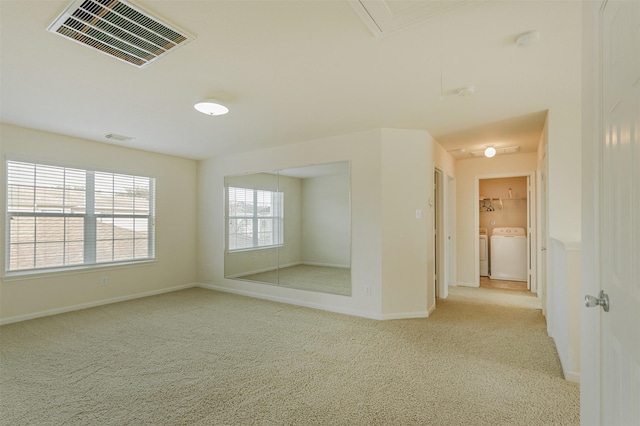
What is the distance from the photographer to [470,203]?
5723 millimetres

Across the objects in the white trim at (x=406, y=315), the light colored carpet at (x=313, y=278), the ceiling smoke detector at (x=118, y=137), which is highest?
the ceiling smoke detector at (x=118, y=137)

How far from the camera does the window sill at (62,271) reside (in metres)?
3.78

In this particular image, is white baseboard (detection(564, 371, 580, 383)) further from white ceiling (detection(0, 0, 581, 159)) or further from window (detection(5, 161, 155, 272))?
window (detection(5, 161, 155, 272))

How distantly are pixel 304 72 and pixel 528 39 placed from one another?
1.50 m

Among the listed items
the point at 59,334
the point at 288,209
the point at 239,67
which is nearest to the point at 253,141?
the point at 288,209

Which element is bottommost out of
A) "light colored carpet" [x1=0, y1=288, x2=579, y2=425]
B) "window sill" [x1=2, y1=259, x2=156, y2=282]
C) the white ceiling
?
"light colored carpet" [x1=0, y1=288, x2=579, y2=425]

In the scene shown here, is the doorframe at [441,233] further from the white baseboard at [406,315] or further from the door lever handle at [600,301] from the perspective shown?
the door lever handle at [600,301]

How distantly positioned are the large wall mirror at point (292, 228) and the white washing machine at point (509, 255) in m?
3.83

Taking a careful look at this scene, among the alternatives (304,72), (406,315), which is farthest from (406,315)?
(304,72)

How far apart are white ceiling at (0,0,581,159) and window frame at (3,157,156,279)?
70cm

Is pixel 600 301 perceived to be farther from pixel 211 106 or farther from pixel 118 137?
pixel 118 137

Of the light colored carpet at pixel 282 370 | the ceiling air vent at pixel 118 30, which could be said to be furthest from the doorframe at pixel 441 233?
the ceiling air vent at pixel 118 30

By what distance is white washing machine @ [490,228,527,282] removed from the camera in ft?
19.9

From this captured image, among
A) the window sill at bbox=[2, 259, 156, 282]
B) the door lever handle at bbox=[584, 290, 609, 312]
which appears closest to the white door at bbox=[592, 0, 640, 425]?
the door lever handle at bbox=[584, 290, 609, 312]
